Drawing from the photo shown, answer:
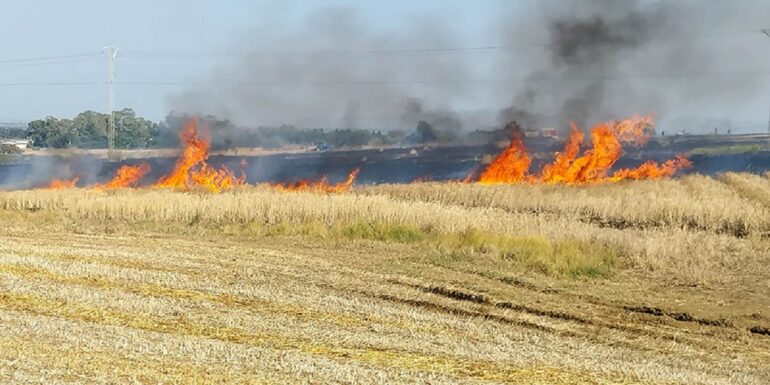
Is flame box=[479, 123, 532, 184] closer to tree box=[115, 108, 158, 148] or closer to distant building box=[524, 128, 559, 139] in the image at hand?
distant building box=[524, 128, 559, 139]

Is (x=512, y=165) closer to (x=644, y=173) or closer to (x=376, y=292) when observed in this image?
(x=644, y=173)

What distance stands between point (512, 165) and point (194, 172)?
16.5m

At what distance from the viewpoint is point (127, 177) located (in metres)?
52.4

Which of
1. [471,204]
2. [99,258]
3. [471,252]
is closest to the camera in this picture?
[99,258]

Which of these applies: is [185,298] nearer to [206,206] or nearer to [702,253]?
[702,253]

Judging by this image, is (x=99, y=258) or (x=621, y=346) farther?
(x=99, y=258)

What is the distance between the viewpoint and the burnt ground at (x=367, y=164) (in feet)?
195

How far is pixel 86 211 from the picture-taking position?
33.0m

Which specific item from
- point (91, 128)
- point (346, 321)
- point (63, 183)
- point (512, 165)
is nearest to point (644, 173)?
point (512, 165)

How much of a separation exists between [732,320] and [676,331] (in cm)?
155

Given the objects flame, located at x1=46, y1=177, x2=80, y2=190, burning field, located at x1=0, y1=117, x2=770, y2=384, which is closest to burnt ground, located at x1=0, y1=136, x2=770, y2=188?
flame, located at x1=46, y1=177, x2=80, y2=190

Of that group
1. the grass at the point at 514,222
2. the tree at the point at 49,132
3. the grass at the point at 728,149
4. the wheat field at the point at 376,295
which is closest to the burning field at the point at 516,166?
the grass at the point at 514,222

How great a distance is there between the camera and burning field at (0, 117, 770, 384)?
1192 cm

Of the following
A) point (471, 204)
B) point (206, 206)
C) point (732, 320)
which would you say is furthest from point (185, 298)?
point (471, 204)
